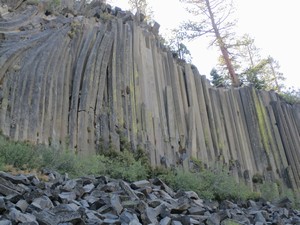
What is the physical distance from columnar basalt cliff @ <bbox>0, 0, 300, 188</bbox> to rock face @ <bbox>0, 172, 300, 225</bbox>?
2.87 meters

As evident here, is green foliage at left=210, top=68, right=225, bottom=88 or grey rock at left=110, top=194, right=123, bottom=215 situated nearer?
grey rock at left=110, top=194, right=123, bottom=215

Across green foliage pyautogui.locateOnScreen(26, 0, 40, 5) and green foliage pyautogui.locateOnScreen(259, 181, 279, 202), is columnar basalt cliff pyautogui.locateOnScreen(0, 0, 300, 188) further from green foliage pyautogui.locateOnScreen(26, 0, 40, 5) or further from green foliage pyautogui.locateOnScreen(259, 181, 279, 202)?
green foliage pyautogui.locateOnScreen(259, 181, 279, 202)

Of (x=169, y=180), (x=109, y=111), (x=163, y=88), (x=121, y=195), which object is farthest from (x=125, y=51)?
(x=121, y=195)

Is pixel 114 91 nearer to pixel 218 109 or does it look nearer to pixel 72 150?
pixel 72 150

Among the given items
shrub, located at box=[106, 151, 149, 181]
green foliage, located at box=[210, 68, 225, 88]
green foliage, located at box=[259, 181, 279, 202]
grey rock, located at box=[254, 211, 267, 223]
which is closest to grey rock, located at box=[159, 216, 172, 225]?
grey rock, located at box=[254, 211, 267, 223]

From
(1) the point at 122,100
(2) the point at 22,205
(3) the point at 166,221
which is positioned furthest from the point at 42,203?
(1) the point at 122,100

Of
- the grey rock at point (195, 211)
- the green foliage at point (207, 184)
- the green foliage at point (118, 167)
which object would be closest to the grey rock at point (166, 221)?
the grey rock at point (195, 211)

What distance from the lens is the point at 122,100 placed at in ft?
36.3

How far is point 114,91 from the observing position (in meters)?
11.1

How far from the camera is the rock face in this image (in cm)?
452

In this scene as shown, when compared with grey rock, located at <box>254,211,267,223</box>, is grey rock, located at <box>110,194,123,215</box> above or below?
above

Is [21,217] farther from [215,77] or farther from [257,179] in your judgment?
[215,77]

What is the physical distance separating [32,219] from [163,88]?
9274 millimetres

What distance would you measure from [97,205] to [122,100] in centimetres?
583
